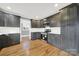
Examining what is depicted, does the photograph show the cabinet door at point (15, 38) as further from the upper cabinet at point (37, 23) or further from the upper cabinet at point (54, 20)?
the upper cabinet at point (54, 20)

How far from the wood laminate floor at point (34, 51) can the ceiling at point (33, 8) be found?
0.60m

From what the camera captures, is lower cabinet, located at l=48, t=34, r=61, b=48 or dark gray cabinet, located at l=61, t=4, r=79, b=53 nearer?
dark gray cabinet, located at l=61, t=4, r=79, b=53

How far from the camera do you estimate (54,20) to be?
2.05m

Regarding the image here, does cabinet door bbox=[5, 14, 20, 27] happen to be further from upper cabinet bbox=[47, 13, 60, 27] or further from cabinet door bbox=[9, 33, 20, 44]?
upper cabinet bbox=[47, 13, 60, 27]

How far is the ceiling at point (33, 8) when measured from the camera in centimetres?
192

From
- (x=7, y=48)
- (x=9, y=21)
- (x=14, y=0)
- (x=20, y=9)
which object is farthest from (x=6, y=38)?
(x=14, y=0)

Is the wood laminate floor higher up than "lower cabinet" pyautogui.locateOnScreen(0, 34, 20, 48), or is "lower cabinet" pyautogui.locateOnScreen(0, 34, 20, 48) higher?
"lower cabinet" pyautogui.locateOnScreen(0, 34, 20, 48)

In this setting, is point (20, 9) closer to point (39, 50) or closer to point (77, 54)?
point (39, 50)

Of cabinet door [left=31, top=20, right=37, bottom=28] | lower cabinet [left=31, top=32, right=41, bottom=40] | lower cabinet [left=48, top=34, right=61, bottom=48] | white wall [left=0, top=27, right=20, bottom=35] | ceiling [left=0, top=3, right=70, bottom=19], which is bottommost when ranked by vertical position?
lower cabinet [left=48, top=34, right=61, bottom=48]

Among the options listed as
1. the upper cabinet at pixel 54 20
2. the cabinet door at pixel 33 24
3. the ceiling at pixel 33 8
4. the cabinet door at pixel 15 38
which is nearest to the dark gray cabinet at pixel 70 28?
the upper cabinet at pixel 54 20

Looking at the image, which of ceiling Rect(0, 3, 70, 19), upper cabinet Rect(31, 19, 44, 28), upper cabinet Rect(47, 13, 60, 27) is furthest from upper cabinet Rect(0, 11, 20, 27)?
upper cabinet Rect(47, 13, 60, 27)

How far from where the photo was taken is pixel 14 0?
1905 millimetres

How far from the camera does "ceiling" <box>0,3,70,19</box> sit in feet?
6.29

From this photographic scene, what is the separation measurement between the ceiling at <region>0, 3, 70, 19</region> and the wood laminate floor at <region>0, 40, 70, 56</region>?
60 centimetres
